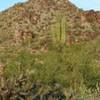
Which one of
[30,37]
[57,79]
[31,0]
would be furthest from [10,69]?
[31,0]

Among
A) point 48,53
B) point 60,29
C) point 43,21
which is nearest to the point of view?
point 48,53

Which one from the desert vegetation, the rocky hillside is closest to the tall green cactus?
the desert vegetation

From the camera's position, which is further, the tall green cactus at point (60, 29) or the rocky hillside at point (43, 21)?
the rocky hillside at point (43, 21)

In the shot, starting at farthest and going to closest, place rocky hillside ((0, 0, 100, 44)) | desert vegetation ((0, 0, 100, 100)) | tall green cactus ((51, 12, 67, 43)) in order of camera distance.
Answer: rocky hillside ((0, 0, 100, 44)) → tall green cactus ((51, 12, 67, 43)) → desert vegetation ((0, 0, 100, 100))

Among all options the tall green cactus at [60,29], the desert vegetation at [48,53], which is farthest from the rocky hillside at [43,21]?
the tall green cactus at [60,29]

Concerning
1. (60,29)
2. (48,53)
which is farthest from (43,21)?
(48,53)

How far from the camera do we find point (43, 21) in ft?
127

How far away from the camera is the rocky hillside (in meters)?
36.2

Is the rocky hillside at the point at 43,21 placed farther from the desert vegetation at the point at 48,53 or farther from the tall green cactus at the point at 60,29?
the tall green cactus at the point at 60,29

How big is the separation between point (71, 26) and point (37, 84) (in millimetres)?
27440

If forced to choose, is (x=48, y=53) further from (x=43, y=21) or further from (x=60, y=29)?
(x=43, y=21)

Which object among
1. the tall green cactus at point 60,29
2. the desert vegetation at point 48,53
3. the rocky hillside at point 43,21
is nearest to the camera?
the desert vegetation at point 48,53

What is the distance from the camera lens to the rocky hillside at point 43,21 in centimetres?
3619

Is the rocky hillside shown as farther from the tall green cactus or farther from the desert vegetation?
the tall green cactus
